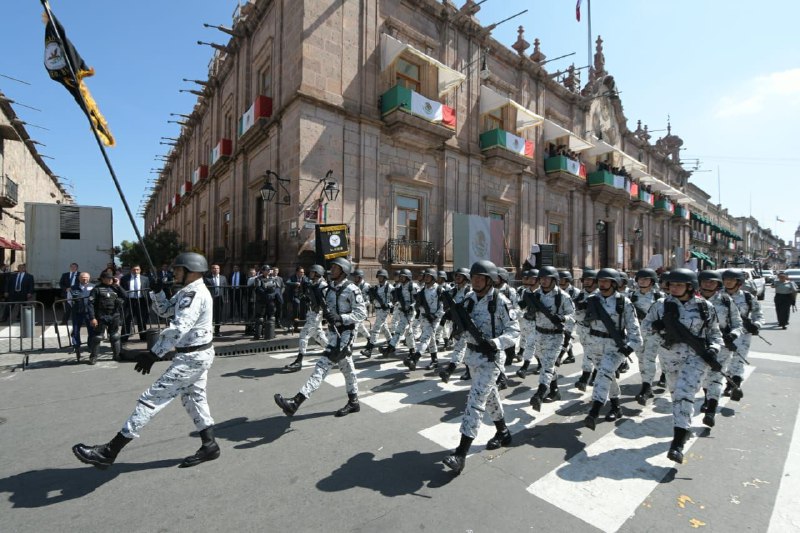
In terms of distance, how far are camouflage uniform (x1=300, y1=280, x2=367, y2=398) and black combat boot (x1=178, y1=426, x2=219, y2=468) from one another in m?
1.11

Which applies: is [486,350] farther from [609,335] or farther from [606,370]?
[609,335]

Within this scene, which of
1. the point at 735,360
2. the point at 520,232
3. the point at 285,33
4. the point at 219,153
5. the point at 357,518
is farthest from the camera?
the point at 520,232

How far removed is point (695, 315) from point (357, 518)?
13.0ft

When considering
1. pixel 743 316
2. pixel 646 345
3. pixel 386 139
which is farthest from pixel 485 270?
pixel 386 139

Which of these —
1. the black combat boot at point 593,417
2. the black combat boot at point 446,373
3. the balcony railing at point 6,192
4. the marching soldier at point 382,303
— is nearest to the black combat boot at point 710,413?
the black combat boot at point 593,417

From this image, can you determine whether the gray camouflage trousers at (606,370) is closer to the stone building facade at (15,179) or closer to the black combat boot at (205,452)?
Result: the black combat boot at (205,452)

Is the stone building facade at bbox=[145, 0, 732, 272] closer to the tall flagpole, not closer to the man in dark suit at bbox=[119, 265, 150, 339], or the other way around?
the man in dark suit at bbox=[119, 265, 150, 339]

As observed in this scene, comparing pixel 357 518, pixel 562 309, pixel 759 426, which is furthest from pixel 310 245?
pixel 759 426

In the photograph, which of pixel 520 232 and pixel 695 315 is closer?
pixel 695 315

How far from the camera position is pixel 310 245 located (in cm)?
1204

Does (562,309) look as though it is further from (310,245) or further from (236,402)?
(310,245)

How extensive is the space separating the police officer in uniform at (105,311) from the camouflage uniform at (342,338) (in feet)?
16.2

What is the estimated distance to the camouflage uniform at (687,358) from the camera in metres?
3.71

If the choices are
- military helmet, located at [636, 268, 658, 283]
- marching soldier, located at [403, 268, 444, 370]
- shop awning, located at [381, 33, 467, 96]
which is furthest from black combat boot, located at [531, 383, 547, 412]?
shop awning, located at [381, 33, 467, 96]
